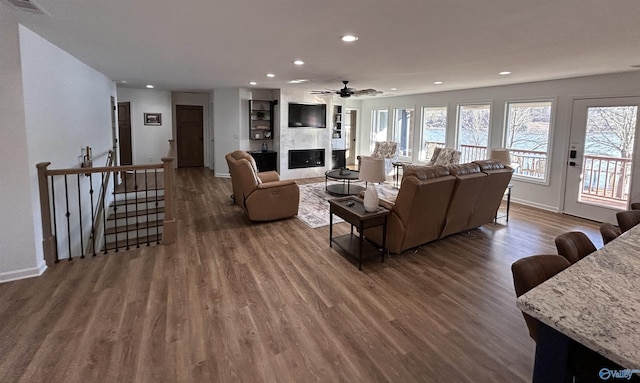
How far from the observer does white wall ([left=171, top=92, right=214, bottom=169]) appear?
10023 mm

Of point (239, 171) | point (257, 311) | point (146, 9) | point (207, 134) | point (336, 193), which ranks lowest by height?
point (257, 311)

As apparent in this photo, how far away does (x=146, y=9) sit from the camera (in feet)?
8.25

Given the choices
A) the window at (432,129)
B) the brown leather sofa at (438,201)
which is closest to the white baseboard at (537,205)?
the brown leather sofa at (438,201)

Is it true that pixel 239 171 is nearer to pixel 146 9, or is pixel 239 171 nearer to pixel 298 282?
pixel 298 282

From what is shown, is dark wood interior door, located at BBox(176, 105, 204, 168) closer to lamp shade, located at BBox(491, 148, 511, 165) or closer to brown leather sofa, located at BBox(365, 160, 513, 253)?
brown leather sofa, located at BBox(365, 160, 513, 253)

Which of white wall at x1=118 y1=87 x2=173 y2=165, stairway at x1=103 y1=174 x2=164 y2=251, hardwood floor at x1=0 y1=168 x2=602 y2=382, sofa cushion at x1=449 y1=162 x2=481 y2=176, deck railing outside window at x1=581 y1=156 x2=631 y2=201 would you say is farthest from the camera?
white wall at x1=118 y1=87 x2=173 y2=165

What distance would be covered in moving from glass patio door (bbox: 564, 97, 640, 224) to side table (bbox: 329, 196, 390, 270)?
13.6 feet

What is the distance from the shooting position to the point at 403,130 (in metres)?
9.95

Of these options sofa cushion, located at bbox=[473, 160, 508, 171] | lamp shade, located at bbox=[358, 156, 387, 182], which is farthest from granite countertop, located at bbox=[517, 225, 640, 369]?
lamp shade, located at bbox=[358, 156, 387, 182]

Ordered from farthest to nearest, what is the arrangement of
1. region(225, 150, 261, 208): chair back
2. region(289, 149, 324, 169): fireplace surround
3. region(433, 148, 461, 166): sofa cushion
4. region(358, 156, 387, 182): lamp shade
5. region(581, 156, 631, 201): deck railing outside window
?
1. region(289, 149, 324, 169): fireplace surround
2. region(433, 148, 461, 166): sofa cushion
3. region(581, 156, 631, 201): deck railing outside window
4. region(225, 150, 261, 208): chair back
5. region(358, 156, 387, 182): lamp shade

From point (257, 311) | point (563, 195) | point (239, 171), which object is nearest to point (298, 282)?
point (257, 311)

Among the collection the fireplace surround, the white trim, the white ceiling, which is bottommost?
the white trim

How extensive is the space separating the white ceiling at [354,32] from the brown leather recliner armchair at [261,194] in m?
1.57

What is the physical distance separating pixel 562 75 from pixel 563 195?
6.84 feet
